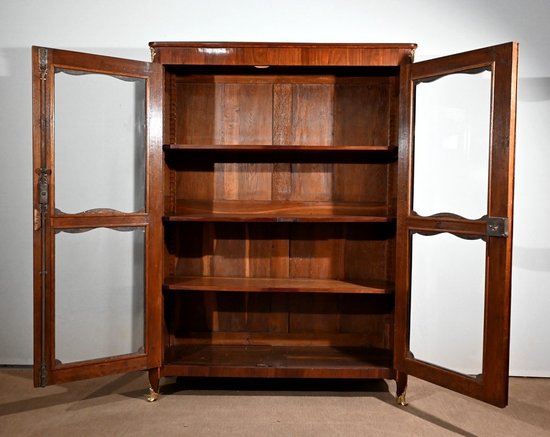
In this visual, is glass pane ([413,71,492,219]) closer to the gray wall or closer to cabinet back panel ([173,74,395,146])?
cabinet back panel ([173,74,395,146])

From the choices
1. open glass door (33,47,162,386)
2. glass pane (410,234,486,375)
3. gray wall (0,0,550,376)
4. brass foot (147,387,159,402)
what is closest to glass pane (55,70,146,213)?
open glass door (33,47,162,386)

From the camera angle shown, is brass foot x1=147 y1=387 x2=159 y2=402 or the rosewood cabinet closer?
the rosewood cabinet

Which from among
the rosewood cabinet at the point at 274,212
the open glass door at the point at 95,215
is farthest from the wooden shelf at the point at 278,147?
the open glass door at the point at 95,215

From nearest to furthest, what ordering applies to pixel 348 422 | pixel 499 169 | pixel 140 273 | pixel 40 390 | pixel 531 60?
pixel 499 169 < pixel 348 422 < pixel 140 273 < pixel 40 390 < pixel 531 60

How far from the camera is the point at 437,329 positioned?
7.75 ft

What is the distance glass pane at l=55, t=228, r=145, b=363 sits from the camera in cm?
235

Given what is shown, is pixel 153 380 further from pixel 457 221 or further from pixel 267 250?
pixel 457 221

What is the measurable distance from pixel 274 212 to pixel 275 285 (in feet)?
1.22

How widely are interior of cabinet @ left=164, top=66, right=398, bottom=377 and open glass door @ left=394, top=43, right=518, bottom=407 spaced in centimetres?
24

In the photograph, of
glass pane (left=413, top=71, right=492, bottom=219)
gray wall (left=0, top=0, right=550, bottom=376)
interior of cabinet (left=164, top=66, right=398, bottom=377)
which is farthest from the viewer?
gray wall (left=0, top=0, right=550, bottom=376)

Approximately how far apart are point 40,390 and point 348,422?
4.48 feet

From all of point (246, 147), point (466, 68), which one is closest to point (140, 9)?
point (246, 147)

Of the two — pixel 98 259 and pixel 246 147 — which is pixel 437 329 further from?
pixel 98 259

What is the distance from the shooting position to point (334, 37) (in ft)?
9.59
